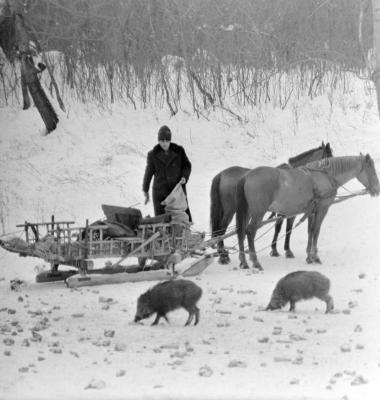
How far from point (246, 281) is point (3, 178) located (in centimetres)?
676

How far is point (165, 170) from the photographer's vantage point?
33.3ft

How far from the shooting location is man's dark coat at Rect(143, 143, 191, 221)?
10141mm

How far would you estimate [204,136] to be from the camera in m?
17.3

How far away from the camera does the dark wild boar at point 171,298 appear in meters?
6.87

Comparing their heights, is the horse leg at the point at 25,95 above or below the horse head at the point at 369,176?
above

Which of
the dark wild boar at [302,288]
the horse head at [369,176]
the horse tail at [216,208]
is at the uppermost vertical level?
the horse head at [369,176]

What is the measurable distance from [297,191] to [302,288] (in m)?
3.74

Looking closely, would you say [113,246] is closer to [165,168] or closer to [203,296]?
[203,296]

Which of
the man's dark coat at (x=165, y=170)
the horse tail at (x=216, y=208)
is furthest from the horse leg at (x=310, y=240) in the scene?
the man's dark coat at (x=165, y=170)

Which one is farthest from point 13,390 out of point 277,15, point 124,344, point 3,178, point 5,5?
point 277,15

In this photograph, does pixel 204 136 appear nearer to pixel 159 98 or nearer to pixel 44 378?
pixel 159 98

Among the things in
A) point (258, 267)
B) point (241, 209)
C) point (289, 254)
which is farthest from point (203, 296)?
point (289, 254)

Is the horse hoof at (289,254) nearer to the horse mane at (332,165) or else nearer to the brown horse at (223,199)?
the brown horse at (223,199)

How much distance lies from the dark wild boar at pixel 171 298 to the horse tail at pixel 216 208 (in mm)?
3997
